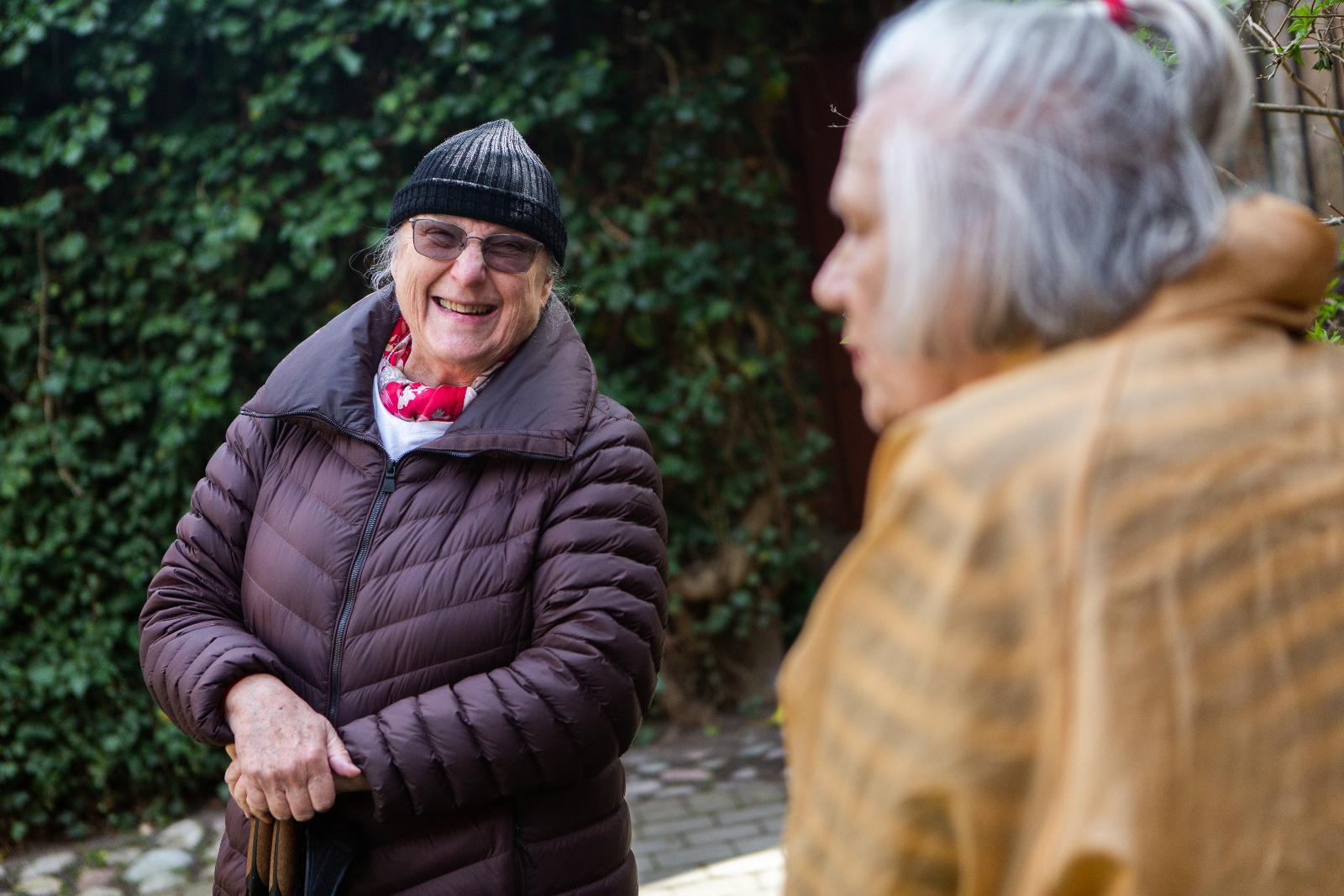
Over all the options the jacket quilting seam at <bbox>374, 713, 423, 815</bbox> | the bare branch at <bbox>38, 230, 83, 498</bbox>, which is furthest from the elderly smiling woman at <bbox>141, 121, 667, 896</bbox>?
the bare branch at <bbox>38, 230, 83, 498</bbox>

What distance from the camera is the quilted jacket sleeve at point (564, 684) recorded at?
213 centimetres

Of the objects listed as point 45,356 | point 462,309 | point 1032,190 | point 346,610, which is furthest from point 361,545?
point 45,356

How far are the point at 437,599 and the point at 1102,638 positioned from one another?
1468 mm

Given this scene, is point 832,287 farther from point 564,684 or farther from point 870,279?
point 564,684

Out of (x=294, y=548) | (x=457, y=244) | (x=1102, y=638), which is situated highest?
(x=1102, y=638)

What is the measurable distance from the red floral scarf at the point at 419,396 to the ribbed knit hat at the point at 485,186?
0.92 ft

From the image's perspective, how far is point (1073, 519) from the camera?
0.91 meters

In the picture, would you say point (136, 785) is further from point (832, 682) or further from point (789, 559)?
point (832, 682)

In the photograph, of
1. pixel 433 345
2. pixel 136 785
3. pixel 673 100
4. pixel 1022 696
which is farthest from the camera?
pixel 673 100

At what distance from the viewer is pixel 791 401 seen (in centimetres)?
616

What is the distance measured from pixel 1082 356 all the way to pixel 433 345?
65.3 inches

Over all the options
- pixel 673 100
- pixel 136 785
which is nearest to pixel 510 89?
pixel 673 100

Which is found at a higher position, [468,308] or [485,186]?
[485,186]

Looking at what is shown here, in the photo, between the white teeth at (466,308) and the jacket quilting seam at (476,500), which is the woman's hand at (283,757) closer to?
the jacket quilting seam at (476,500)
